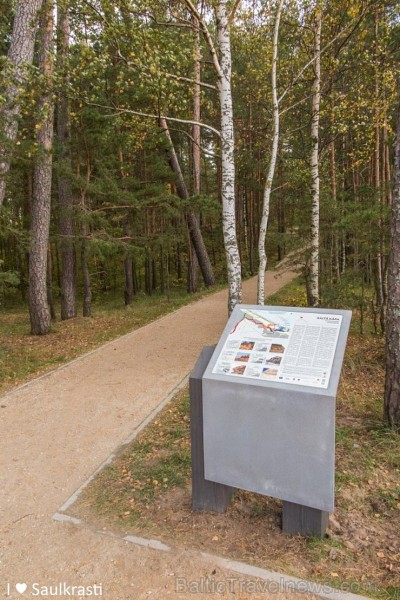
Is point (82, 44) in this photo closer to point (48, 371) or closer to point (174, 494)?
point (48, 371)

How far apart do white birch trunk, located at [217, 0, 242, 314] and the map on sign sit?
3505 mm

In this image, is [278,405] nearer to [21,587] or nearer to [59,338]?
[21,587]

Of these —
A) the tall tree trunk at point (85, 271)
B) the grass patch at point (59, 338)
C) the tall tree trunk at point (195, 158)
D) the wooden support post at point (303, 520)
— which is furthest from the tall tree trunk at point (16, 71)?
the wooden support post at point (303, 520)

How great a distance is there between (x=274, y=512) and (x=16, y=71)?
316 inches

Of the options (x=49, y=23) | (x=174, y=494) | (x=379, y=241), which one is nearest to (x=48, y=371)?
(x=174, y=494)

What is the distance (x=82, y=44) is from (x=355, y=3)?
5212 mm

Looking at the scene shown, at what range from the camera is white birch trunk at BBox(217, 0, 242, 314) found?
243 inches

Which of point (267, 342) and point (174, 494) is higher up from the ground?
A: point (267, 342)

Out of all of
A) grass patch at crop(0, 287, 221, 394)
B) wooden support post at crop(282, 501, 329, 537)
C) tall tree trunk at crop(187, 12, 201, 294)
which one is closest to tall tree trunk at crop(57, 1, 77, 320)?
grass patch at crop(0, 287, 221, 394)

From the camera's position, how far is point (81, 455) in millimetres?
4293

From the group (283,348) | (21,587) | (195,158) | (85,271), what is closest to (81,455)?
(21,587)

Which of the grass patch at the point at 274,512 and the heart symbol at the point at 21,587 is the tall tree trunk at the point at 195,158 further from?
the heart symbol at the point at 21,587

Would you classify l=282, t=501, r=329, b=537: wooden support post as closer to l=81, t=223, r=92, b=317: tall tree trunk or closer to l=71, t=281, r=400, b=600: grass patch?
l=71, t=281, r=400, b=600: grass patch

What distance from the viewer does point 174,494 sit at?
136 inches
